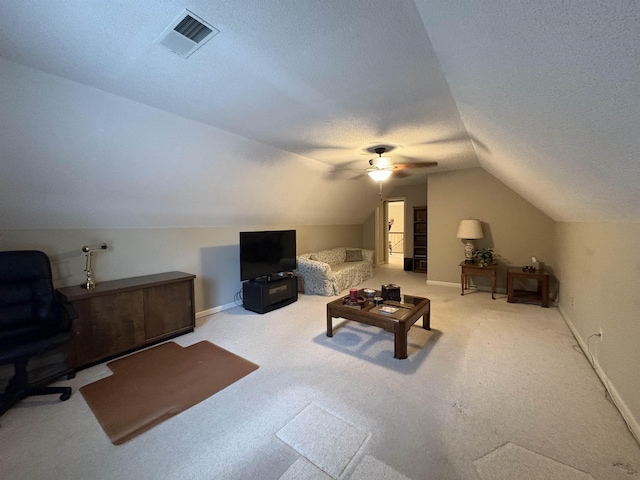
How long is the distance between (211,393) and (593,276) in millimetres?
3786

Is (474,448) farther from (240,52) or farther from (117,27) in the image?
(117,27)

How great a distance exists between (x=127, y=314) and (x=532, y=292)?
5.92m

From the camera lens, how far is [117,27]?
4.67 ft

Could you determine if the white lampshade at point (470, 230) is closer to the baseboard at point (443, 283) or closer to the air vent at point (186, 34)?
the baseboard at point (443, 283)

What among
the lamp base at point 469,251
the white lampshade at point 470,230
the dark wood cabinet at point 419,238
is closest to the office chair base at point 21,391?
the white lampshade at point 470,230

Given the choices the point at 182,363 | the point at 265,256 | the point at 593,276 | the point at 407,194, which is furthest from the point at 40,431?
the point at 407,194

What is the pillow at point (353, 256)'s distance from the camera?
22.1ft

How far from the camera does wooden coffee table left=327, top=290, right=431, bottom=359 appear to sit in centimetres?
268

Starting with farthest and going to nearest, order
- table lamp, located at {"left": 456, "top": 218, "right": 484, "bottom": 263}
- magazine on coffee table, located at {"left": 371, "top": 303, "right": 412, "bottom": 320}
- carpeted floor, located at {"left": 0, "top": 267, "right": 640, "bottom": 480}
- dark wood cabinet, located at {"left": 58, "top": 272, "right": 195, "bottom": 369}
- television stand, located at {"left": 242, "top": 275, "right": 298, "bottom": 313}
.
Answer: table lamp, located at {"left": 456, "top": 218, "right": 484, "bottom": 263}, television stand, located at {"left": 242, "top": 275, "right": 298, "bottom": 313}, magazine on coffee table, located at {"left": 371, "top": 303, "right": 412, "bottom": 320}, dark wood cabinet, located at {"left": 58, "top": 272, "right": 195, "bottom": 369}, carpeted floor, located at {"left": 0, "top": 267, "right": 640, "bottom": 480}

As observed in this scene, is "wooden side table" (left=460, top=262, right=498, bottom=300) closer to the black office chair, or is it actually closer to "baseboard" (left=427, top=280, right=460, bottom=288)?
"baseboard" (left=427, top=280, right=460, bottom=288)

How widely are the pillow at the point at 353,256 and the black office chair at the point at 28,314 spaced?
5.30 meters

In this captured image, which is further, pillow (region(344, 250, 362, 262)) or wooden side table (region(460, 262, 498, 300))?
pillow (region(344, 250, 362, 262))

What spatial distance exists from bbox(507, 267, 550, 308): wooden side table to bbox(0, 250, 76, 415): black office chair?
18.6ft

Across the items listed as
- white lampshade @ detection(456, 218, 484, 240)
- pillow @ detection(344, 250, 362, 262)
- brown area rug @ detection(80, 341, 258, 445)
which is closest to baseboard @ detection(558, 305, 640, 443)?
white lampshade @ detection(456, 218, 484, 240)
